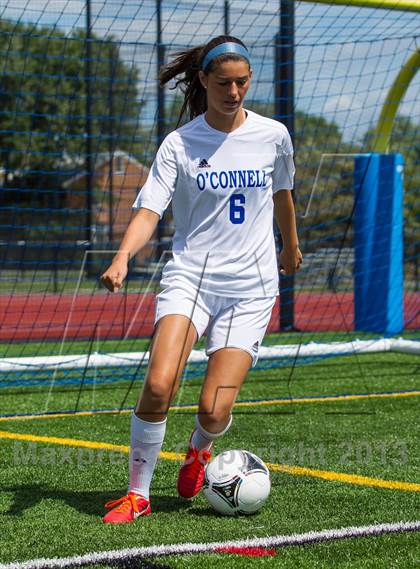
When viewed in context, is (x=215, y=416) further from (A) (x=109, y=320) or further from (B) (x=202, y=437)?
(A) (x=109, y=320)

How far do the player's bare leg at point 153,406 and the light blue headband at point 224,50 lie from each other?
1.17 m

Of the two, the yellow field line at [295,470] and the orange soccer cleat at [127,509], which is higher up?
the orange soccer cleat at [127,509]

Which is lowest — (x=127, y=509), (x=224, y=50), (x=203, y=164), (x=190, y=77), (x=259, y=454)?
(x=259, y=454)

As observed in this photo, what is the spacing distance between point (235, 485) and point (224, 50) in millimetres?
1934

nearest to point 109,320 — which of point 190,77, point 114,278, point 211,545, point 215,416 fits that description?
point 190,77

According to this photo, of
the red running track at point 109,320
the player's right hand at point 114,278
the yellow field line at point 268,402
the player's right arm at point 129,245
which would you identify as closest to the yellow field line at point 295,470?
the yellow field line at point 268,402

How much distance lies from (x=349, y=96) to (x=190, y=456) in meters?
6.78

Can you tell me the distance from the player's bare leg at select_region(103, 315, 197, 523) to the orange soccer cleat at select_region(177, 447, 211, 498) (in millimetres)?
274

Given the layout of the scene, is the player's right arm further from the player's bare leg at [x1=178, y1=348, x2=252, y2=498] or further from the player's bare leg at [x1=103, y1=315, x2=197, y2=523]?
the player's bare leg at [x1=178, y1=348, x2=252, y2=498]

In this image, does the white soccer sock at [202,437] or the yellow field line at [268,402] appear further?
the yellow field line at [268,402]

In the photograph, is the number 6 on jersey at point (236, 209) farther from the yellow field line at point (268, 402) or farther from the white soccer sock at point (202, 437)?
the yellow field line at point (268, 402)

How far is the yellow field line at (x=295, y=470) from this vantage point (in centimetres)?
550

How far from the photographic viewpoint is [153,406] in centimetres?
480

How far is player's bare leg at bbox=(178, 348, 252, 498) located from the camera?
4871 millimetres
